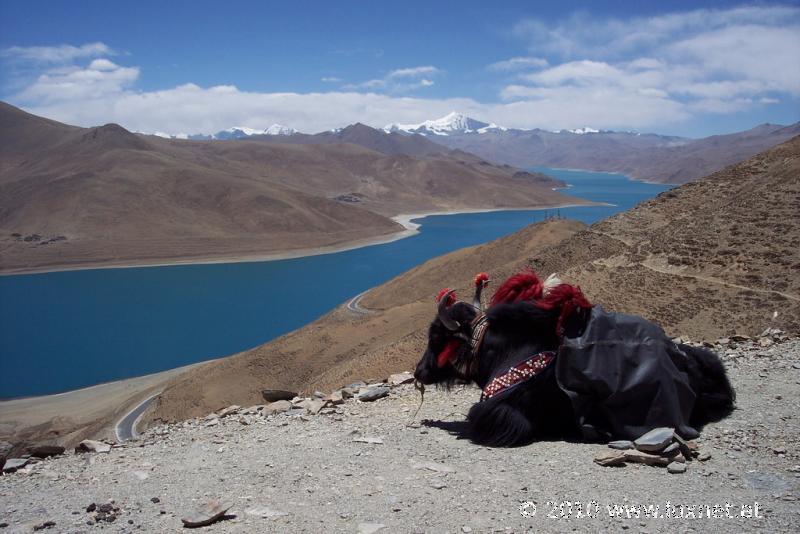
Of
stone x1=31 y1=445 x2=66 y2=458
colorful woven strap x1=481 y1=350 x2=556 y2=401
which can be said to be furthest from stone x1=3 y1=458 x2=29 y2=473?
colorful woven strap x1=481 y1=350 x2=556 y2=401

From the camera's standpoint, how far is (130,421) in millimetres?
23562

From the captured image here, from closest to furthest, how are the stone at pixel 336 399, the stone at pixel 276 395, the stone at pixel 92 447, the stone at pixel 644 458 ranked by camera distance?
the stone at pixel 644 458, the stone at pixel 92 447, the stone at pixel 336 399, the stone at pixel 276 395

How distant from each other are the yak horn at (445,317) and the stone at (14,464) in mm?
4011

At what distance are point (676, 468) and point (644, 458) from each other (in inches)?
9.1

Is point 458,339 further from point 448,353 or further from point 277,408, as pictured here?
point 277,408

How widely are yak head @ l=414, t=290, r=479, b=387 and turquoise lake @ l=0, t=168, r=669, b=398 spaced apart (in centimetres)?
3515

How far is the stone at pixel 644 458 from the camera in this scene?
463 cm

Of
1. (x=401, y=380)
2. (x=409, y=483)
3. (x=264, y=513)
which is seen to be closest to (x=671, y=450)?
(x=409, y=483)

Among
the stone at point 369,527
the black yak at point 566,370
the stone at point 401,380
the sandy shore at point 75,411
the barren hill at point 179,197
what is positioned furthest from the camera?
the barren hill at point 179,197

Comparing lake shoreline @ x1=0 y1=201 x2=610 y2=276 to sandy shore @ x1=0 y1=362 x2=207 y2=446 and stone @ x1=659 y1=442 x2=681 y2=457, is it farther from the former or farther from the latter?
stone @ x1=659 y1=442 x2=681 y2=457

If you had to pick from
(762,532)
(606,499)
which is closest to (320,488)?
(606,499)

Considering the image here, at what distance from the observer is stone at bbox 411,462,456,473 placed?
4792mm

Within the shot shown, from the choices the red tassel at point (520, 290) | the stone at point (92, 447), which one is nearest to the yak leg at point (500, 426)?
the red tassel at point (520, 290)

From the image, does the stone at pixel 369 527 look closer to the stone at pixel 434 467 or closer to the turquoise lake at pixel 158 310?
the stone at pixel 434 467
